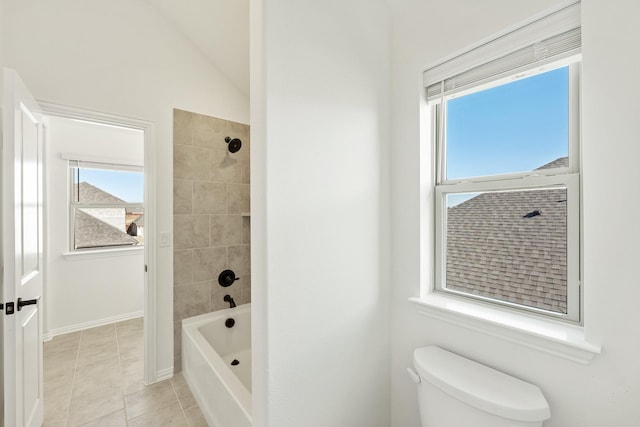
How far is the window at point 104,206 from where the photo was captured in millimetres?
3078

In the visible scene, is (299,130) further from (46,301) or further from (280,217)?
(46,301)

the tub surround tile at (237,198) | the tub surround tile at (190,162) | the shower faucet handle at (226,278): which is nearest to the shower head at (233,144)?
the tub surround tile at (190,162)

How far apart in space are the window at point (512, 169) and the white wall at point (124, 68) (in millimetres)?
1981

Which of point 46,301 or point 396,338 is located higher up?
point 396,338

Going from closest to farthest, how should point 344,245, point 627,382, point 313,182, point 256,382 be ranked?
point 627,382, point 256,382, point 313,182, point 344,245

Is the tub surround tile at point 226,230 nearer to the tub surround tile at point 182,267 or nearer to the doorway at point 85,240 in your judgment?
the tub surround tile at point 182,267

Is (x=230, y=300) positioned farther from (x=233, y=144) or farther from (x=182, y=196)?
(x=233, y=144)

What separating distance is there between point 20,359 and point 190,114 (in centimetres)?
188

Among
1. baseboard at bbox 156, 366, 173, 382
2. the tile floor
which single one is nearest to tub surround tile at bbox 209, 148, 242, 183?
baseboard at bbox 156, 366, 173, 382

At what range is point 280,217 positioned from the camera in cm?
99

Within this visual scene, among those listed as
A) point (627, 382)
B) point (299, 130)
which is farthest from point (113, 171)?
point (627, 382)

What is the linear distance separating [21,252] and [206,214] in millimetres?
1158

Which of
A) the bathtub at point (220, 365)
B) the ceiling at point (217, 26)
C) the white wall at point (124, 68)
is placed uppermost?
the ceiling at point (217, 26)

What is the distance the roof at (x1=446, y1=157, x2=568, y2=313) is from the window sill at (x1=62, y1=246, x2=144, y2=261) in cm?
381
